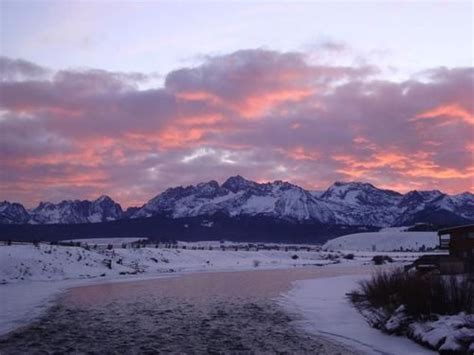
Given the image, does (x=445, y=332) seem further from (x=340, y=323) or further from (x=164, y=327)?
(x=164, y=327)

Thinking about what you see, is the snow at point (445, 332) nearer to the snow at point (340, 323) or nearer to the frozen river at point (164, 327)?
the snow at point (340, 323)

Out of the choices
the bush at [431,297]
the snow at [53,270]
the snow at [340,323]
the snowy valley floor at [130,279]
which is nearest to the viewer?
the snow at [340,323]

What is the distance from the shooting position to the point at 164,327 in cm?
2794

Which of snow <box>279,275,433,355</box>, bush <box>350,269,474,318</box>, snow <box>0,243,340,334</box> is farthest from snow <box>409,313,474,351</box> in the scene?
snow <box>0,243,340,334</box>

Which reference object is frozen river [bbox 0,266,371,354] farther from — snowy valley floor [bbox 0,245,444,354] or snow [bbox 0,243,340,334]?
snow [bbox 0,243,340,334]

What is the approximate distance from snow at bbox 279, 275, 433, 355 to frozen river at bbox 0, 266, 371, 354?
3.05ft

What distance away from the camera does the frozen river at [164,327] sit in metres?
23.0

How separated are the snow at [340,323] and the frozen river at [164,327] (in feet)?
3.05

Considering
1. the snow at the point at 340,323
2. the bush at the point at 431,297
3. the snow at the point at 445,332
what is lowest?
the snow at the point at 340,323

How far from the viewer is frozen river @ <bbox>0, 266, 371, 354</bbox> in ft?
75.3

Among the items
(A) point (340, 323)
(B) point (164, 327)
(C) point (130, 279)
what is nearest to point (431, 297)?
(A) point (340, 323)

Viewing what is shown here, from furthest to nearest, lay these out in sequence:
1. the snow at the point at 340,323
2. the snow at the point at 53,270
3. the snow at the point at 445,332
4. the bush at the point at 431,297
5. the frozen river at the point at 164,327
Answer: the snow at the point at 53,270
the bush at the point at 431,297
the frozen river at the point at 164,327
the snow at the point at 340,323
the snow at the point at 445,332

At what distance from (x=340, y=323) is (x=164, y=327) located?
8.56 m

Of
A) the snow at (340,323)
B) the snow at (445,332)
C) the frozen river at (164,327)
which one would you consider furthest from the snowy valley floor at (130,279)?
the frozen river at (164,327)
